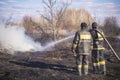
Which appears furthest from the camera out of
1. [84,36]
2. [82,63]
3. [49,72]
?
[49,72]

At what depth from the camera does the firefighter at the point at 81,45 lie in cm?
875

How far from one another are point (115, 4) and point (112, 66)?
→ 4.15 metres

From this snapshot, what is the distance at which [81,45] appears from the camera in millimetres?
8836

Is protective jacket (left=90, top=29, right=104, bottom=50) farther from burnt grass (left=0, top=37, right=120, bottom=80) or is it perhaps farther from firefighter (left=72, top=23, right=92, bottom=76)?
burnt grass (left=0, top=37, right=120, bottom=80)

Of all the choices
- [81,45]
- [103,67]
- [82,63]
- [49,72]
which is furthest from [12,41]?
[103,67]

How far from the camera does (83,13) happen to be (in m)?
20.3

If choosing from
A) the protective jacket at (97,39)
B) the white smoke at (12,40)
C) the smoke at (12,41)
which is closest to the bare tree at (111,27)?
the smoke at (12,41)

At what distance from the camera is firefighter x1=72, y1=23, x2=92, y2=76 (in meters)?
8.75

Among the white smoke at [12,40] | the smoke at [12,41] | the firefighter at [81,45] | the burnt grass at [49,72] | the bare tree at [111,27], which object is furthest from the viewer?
the bare tree at [111,27]

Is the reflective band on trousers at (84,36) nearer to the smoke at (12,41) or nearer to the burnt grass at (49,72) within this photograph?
the burnt grass at (49,72)

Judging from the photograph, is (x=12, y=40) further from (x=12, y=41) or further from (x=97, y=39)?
(x=97, y=39)

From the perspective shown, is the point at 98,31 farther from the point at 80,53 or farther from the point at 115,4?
the point at 115,4

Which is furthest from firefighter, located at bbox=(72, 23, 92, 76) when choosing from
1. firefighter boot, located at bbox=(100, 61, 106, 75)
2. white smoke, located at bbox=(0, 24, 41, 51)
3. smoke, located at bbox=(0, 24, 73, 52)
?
white smoke, located at bbox=(0, 24, 41, 51)

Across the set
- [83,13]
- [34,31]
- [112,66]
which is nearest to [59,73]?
[112,66]
